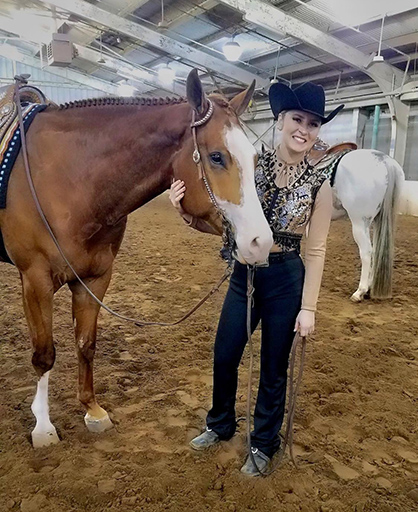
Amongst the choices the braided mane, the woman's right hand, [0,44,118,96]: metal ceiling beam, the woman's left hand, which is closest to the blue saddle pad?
the braided mane

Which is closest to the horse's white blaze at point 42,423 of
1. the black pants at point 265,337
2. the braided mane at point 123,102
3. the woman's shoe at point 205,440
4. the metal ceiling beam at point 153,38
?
the woman's shoe at point 205,440

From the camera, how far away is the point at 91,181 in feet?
5.93

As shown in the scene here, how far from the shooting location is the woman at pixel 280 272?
1.61 metres

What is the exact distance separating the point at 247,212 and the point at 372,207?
330 cm

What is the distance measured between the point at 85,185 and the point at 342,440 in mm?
1708

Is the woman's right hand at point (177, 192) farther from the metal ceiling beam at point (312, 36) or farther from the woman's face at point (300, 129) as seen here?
the metal ceiling beam at point (312, 36)

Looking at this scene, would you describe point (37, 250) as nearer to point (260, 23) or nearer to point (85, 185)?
point (85, 185)

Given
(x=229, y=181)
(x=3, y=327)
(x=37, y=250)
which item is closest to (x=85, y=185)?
(x=37, y=250)

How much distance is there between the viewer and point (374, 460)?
189cm

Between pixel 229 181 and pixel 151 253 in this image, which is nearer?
pixel 229 181

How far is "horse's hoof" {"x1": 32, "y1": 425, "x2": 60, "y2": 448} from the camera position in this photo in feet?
→ 6.29

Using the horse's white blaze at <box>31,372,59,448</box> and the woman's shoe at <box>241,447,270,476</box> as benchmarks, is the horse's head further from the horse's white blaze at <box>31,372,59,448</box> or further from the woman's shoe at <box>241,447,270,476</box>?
the horse's white blaze at <box>31,372,59,448</box>

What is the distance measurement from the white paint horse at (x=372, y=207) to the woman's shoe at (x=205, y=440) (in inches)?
102

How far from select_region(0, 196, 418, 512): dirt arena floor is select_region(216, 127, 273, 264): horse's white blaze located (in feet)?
3.20
